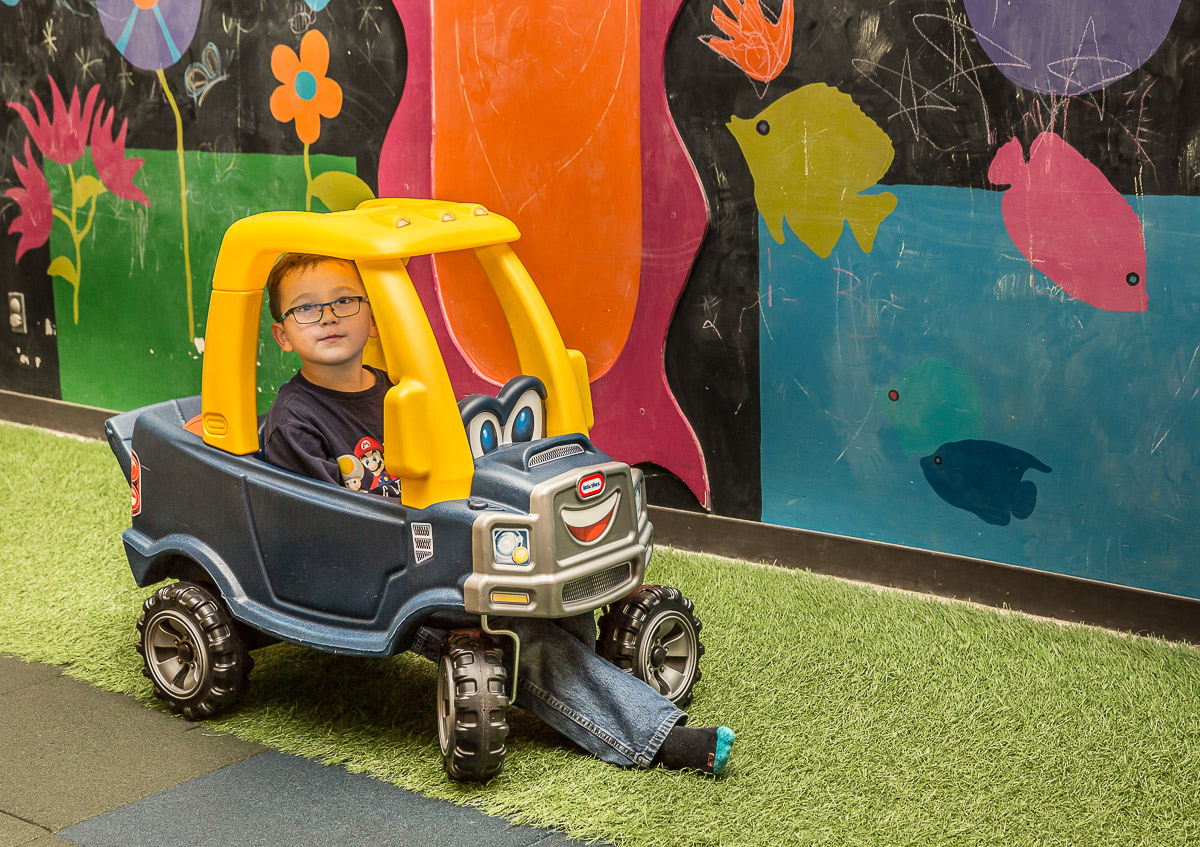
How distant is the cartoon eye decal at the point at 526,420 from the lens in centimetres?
255

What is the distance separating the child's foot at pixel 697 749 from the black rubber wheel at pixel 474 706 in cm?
31

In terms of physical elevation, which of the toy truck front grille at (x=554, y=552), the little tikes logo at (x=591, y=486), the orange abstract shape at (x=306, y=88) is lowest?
the toy truck front grille at (x=554, y=552)

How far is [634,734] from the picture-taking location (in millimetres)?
2348

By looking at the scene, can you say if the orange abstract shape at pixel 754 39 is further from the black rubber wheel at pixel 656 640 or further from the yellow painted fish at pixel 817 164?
the black rubber wheel at pixel 656 640

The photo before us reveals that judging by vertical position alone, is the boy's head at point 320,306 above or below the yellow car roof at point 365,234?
below

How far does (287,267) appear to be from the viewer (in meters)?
2.56

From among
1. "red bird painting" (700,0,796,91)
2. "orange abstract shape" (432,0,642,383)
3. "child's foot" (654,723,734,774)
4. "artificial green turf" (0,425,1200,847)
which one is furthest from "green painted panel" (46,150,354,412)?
"child's foot" (654,723,734,774)

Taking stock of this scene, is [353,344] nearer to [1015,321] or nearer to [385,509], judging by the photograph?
[385,509]

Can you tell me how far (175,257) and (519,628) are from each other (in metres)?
2.88

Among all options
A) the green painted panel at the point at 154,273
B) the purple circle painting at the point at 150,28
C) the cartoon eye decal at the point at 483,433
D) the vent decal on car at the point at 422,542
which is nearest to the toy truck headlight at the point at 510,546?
the vent decal on car at the point at 422,542

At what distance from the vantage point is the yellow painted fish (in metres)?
3.11

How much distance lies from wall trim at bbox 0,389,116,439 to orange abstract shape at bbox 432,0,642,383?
1.94 metres

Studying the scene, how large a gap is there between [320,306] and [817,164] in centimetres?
136

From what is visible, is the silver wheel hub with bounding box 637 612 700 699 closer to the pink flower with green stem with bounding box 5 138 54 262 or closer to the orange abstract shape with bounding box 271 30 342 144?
the orange abstract shape with bounding box 271 30 342 144
